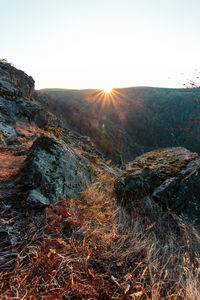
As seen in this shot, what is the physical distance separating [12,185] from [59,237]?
1.12 metres

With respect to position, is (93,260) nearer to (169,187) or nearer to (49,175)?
(49,175)

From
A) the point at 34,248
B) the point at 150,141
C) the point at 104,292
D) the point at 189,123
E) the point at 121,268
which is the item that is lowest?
Answer: the point at 150,141

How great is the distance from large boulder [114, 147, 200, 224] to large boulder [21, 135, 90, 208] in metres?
0.92

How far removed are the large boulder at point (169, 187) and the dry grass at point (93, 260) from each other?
385mm

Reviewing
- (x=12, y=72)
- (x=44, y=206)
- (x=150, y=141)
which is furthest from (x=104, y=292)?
(x=150, y=141)

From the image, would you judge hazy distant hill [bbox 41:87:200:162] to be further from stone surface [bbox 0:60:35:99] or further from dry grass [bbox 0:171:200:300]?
dry grass [bbox 0:171:200:300]

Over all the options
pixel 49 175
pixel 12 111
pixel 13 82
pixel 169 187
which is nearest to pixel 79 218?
pixel 49 175

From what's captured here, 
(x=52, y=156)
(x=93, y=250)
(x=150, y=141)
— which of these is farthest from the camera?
(x=150, y=141)

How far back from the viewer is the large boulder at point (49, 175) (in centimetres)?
221

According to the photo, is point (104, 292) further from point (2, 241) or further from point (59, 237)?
point (2, 241)

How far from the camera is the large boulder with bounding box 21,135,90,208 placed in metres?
2.21

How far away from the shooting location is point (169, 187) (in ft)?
9.65

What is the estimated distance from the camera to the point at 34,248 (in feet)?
5.03

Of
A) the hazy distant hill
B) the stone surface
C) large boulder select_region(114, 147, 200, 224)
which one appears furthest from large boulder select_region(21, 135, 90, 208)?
the hazy distant hill
